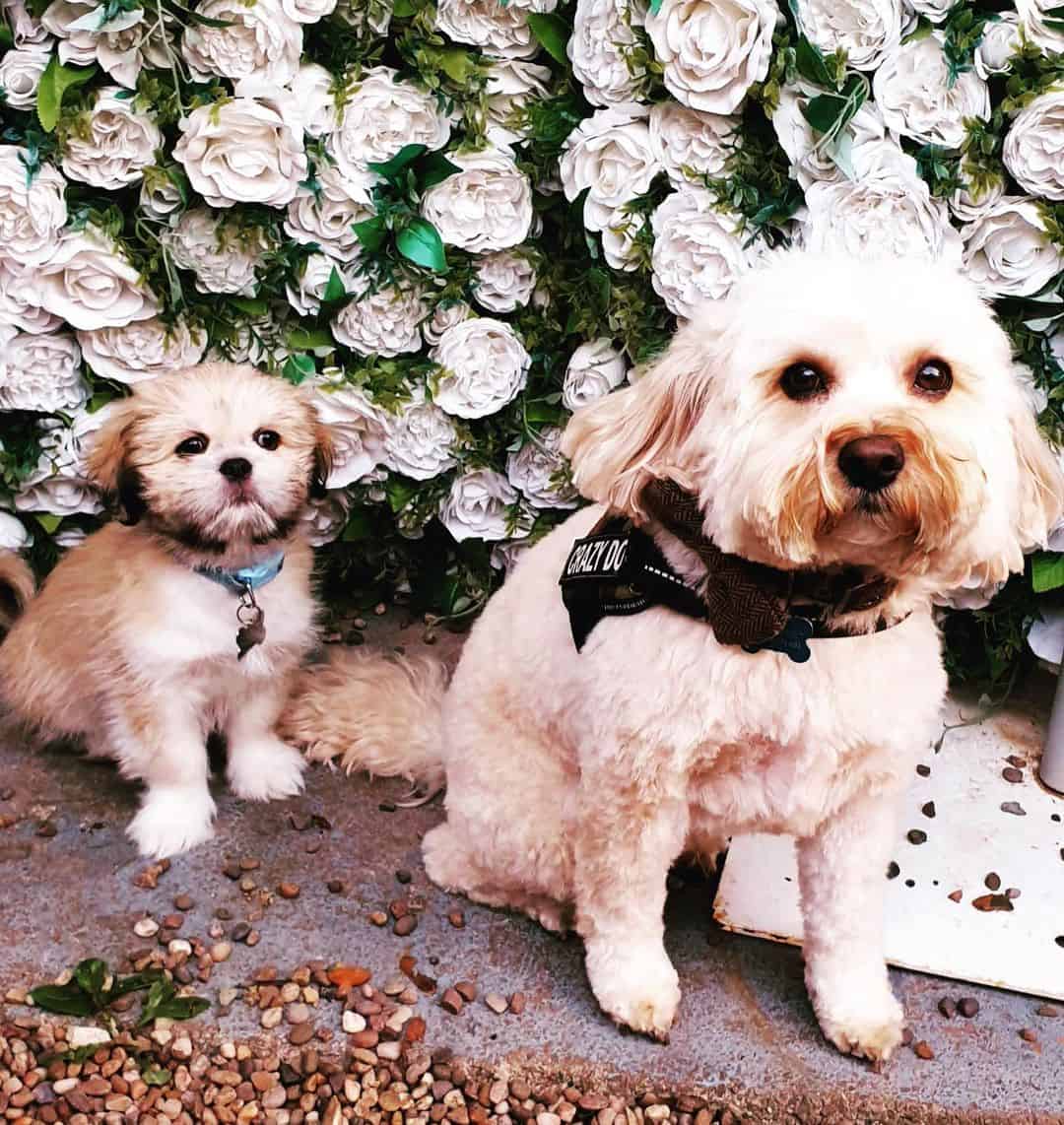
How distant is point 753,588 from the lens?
5.80ft

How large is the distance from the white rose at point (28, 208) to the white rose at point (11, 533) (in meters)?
0.73

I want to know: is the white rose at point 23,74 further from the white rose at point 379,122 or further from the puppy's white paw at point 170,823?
the puppy's white paw at point 170,823

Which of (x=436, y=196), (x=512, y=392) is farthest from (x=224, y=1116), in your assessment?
(x=436, y=196)

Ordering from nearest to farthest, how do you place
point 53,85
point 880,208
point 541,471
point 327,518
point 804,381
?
point 804,381 → point 880,208 → point 53,85 → point 541,471 → point 327,518

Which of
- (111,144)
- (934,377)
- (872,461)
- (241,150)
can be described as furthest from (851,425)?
(111,144)

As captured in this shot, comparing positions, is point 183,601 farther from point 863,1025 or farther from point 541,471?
point 863,1025

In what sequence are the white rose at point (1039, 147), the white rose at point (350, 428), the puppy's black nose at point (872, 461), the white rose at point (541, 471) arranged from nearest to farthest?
the puppy's black nose at point (872, 461)
the white rose at point (1039, 147)
the white rose at point (350, 428)
the white rose at point (541, 471)

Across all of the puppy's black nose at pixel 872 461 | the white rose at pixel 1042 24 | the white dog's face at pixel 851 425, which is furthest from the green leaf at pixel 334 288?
the puppy's black nose at pixel 872 461

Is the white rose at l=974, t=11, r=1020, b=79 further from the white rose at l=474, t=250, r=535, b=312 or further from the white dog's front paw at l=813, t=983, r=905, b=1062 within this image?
the white dog's front paw at l=813, t=983, r=905, b=1062

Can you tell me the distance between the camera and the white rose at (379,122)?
2.68 m

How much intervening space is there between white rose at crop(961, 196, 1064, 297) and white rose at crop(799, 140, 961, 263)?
3.7 inches

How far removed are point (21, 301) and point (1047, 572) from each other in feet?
8.26

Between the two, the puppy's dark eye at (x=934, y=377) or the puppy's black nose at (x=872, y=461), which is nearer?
the puppy's black nose at (x=872, y=461)

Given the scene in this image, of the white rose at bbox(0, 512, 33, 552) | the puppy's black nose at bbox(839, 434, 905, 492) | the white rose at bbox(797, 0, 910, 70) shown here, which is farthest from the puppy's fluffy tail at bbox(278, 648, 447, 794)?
the white rose at bbox(797, 0, 910, 70)
